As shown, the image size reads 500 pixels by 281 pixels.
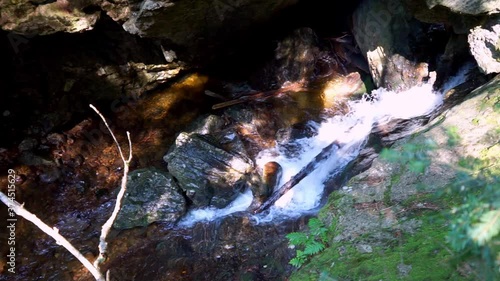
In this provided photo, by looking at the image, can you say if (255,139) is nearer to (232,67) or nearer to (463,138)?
(232,67)

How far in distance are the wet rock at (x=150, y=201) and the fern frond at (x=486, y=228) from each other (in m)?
5.44

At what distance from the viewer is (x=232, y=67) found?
9.61 m

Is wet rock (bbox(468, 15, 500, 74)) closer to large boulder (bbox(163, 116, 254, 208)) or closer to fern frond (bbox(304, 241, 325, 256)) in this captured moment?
fern frond (bbox(304, 241, 325, 256))

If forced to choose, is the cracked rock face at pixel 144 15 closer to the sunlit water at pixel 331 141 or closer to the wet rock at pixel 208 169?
the wet rock at pixel 208 169

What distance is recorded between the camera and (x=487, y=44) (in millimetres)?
4645

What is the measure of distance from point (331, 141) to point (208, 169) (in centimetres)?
244

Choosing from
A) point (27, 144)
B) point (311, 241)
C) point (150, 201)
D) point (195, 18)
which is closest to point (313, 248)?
point (311, 241)

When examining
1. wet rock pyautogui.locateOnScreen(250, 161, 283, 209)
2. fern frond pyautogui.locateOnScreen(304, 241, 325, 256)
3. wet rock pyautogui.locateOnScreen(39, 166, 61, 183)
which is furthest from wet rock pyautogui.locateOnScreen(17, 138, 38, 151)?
fern frond pyautogui.locateOnScreen(304, 241, 325, 256)

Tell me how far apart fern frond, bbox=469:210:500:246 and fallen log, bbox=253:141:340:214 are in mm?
4840

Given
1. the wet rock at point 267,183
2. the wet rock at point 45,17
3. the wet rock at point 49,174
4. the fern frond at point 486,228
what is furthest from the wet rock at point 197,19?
the fern frond at point 486,228

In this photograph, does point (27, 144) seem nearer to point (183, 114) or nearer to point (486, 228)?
point (183, 114)

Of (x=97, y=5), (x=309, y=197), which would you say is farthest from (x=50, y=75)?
(x=309, y=197)

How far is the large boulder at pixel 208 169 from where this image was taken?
254 inches

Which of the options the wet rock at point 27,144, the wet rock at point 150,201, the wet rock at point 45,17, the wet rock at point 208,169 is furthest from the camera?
the wet rock at point 27,144
